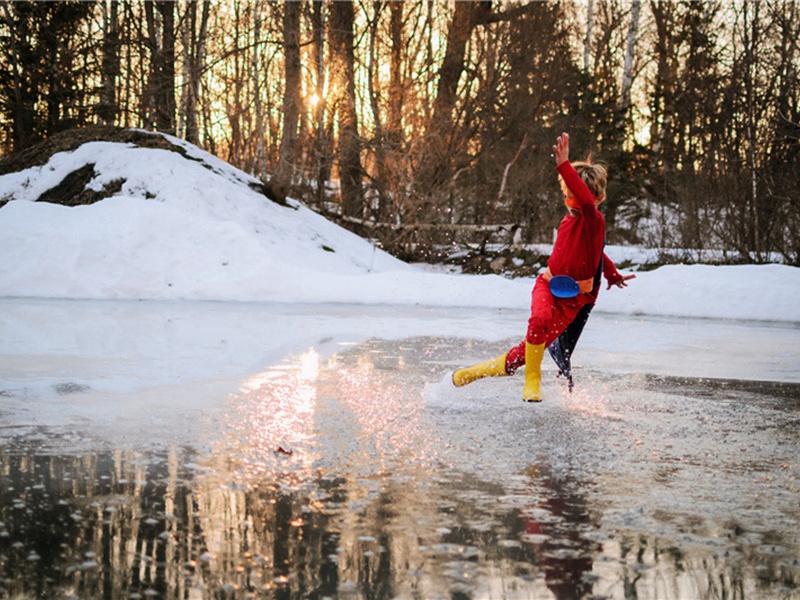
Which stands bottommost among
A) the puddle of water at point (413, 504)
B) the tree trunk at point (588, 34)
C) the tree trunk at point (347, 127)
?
the puddle of water at point (413, 504)

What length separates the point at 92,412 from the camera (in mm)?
4812

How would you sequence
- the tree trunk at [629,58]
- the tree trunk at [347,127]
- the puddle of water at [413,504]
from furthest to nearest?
the tree trunk at [629,58] → the tree trunk at [347,127] → the puddle of water at [413,504]

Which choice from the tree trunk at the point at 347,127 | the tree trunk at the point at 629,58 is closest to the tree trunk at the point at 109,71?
the tree trunk at the point at 347,127

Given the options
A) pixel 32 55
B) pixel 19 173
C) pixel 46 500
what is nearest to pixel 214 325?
pixel 46 500

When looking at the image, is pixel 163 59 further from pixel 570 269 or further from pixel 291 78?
pixel 570 269

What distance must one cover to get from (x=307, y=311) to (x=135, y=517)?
7.81 meters

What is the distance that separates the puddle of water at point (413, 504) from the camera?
2.47 meters

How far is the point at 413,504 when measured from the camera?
319cm

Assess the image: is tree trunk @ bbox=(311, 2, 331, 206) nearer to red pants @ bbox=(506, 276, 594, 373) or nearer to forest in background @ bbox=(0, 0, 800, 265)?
forest in background @ bbox=(0, 0, 800, 265)

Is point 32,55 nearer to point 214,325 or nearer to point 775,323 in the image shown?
point 214,325

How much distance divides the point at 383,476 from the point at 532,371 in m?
1.96

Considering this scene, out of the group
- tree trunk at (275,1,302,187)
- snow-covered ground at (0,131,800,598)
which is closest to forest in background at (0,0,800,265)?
tree trunk at (275,1,302,187)

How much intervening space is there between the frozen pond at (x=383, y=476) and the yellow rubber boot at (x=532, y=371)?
0.11 meters

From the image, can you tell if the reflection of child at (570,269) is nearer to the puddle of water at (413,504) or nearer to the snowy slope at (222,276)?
the puddle of water at (413,504)
